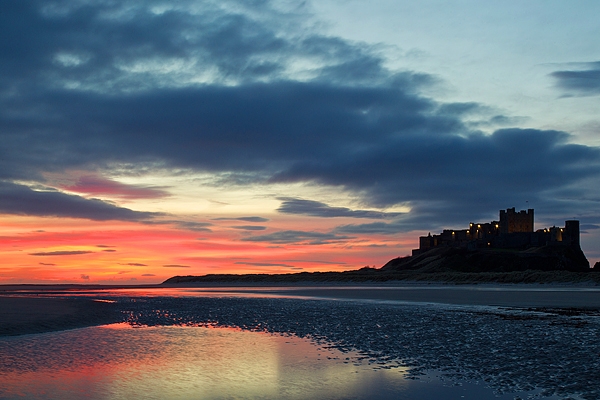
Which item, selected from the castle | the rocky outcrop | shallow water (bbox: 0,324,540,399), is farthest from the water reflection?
the castle

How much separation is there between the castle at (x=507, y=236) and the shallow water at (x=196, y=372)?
128435mm

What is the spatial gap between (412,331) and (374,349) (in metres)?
3.95

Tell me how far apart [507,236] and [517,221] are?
26.6 feet

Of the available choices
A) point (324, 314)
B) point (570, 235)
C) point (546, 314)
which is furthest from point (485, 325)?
point (570, 235)

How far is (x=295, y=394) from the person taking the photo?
32.1 ft

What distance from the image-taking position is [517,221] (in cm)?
14888

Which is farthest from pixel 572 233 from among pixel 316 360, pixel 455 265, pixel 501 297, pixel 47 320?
pixel 316 360

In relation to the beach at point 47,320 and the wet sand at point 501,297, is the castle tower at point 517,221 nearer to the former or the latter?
the wet sand at point 501,297

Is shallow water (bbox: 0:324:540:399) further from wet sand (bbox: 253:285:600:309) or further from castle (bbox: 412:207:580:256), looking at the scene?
castle (bbox: 412:207:580:256)

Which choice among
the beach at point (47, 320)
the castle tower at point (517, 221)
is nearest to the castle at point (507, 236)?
the castle tower at point (517, 221)

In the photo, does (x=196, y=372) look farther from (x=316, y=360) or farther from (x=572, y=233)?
(x=572, y=233)

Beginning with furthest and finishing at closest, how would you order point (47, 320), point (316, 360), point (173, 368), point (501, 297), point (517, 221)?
1. point (517, 221)
2. point (501, 297)
3. point (47, 320)
4. point (316, 360)
5. point (173, 368)

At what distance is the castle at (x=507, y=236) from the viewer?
141 m

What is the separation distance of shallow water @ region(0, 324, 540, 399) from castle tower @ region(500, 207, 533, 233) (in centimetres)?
14413
